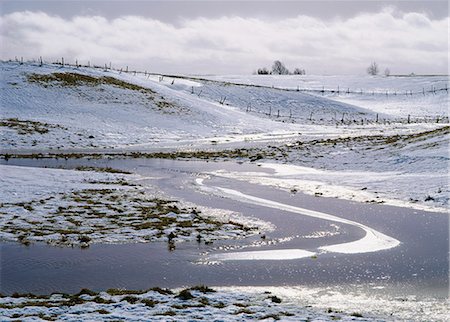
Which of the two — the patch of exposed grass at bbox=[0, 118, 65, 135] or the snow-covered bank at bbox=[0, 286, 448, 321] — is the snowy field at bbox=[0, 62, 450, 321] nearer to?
the snow-covered bank at bbox=[0, 286, 448, 321]

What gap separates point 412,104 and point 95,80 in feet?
225

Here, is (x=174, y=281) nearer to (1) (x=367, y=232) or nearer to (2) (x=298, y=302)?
(2) (x=298, y=302)

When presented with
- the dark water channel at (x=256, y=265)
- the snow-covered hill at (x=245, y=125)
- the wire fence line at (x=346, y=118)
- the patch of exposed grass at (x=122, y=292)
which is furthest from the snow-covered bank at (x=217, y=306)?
the wire fence line at (x=346, y=118)

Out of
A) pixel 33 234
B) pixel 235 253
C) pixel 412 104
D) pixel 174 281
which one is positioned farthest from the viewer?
pixel 412 104

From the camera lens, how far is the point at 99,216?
20734mm

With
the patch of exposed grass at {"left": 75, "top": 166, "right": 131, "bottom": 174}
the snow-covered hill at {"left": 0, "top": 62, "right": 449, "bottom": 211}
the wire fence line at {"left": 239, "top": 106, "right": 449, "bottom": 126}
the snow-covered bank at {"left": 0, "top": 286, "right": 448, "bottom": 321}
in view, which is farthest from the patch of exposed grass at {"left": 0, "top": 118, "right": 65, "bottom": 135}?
the snow-covered bank at {"left": 0, "top": 286, "right": 448, "bottom": 321}

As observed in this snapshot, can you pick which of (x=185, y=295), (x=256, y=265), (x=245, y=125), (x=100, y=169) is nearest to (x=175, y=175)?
(x=100, y=169)

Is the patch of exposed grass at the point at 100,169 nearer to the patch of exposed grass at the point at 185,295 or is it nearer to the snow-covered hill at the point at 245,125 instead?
the snow-covered hill at the point at 245,125

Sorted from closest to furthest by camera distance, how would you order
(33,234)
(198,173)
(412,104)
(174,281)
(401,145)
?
(174,281) < (33,234) < (198,173) < (401,145) < (412,104)

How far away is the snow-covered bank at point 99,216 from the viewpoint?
1808 centimetres

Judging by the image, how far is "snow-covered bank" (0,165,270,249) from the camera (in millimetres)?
18078

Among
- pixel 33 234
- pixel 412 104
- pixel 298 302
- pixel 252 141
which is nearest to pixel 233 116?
pixel 252 141

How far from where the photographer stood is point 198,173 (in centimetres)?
3434

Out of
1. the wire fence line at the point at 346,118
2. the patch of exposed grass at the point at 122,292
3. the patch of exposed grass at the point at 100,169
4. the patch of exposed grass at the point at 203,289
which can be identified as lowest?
the patch of exposed grass at the point at 122,292
